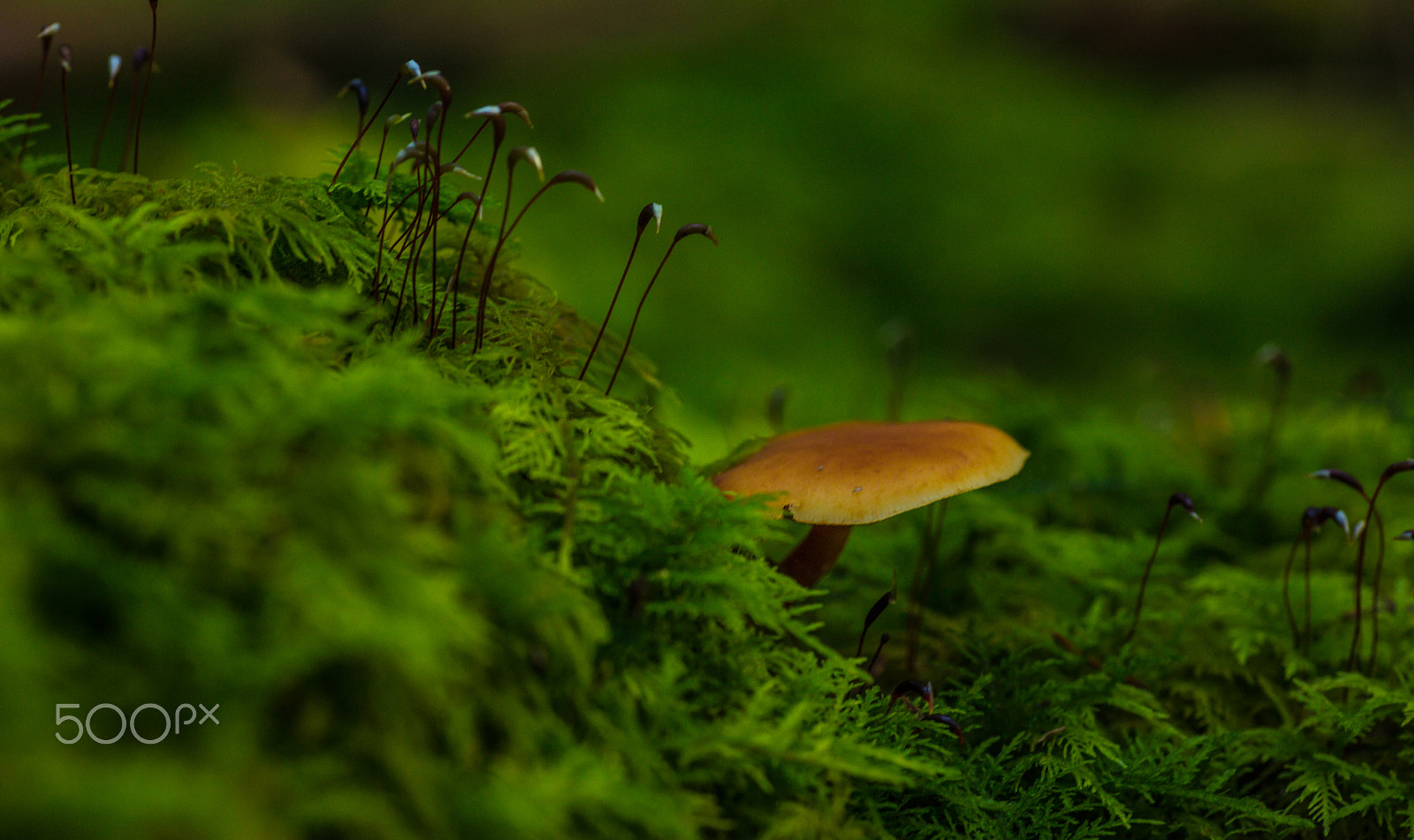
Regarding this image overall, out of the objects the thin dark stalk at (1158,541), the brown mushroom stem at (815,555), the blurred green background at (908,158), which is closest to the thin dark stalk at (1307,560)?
the thin dark stalk at (1158,541)

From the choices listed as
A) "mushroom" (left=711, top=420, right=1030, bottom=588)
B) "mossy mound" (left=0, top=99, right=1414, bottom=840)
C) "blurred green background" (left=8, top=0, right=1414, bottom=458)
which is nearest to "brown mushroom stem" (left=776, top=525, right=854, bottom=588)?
"mushroom" (left=711, top=420, right=1030, bottom=588)

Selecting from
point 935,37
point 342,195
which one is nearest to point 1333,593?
point 342,195

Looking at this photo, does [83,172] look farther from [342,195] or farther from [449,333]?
[449,333]

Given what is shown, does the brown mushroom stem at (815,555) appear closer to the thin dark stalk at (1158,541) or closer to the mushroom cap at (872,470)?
the mushroom cap at (872,470)

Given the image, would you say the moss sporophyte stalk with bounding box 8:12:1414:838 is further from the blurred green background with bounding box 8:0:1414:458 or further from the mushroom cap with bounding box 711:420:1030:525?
the blurred green background with bounding box 8:0:1414:458

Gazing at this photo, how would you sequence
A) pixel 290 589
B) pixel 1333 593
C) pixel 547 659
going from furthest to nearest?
pixel 1333 593
pixel 547 659
pixel 290 589

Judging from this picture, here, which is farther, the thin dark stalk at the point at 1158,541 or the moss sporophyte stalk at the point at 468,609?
the thin dark stalk at the point at 1158,541

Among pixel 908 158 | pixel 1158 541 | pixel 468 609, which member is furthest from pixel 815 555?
pixel 908 158
